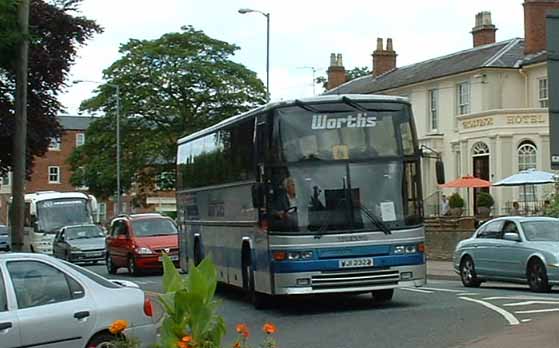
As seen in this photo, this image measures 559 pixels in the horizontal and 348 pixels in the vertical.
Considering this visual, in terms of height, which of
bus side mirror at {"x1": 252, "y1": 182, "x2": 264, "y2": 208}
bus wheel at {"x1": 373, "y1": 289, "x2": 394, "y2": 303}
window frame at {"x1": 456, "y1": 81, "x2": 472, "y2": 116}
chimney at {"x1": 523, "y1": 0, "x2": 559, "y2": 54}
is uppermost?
chimney at {"x1": 523, "y1": 0, "x2": 559, "y2": 54}

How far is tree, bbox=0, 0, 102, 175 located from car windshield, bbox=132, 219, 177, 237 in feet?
12.4

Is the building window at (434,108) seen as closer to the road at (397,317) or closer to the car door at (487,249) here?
the car door at (487,249)

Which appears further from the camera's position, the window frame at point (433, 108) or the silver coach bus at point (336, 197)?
the window frame at point (433, 108)

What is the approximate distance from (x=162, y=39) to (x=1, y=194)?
3682 centimetres

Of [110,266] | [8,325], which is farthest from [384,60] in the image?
[8,325]

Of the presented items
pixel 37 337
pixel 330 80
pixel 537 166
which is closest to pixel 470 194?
pixel 537 166

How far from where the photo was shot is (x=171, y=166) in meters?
65.2

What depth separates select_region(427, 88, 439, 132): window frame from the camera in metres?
50.1

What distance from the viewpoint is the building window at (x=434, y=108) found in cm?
5003

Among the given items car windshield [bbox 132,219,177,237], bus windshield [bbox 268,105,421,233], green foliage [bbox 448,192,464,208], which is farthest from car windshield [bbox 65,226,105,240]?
bus windshield [bbox 268,105,421,233]

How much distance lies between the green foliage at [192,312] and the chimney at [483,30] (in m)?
46.4

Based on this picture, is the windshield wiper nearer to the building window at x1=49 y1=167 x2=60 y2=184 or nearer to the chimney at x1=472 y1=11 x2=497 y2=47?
the chimney at x1=472 y1=11 x2=497 y2=47

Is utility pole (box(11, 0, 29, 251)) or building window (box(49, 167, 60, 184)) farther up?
building window (box(49, 167, 60, 184))

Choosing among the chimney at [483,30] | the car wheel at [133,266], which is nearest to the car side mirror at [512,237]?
the car wheel at [133,266]
